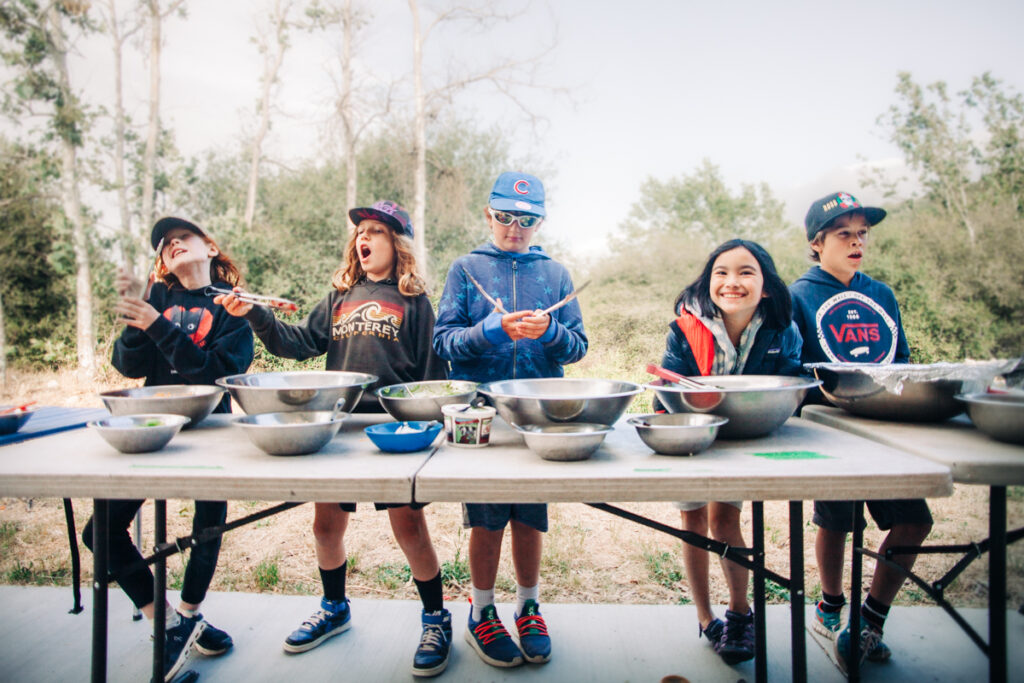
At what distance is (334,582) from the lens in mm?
2141

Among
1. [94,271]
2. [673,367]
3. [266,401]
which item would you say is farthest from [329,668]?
[94,271]

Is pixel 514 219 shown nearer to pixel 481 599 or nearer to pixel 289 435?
pixel 289 435

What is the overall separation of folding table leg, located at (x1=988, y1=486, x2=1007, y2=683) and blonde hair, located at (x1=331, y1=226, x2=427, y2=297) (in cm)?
176

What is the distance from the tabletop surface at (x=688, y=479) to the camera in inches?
47.4

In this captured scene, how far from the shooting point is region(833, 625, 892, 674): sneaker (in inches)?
75.7

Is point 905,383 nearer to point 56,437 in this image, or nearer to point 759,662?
point 759,662

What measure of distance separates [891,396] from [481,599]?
4.60 ft

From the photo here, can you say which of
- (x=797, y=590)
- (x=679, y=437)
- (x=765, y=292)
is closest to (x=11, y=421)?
(x=679, y=437)

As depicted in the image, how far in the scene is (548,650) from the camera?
2002mm

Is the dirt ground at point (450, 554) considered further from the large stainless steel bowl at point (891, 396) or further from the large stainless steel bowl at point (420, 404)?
the large stainless steel bowl at point (420, 404)

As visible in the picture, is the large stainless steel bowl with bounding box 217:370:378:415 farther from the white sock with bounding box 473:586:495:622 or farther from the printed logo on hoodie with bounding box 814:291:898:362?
the printed logo on hoodie with bounding box 814:291:898:362

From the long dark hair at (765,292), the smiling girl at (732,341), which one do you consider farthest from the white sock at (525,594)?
the long dark hair at (765,292)

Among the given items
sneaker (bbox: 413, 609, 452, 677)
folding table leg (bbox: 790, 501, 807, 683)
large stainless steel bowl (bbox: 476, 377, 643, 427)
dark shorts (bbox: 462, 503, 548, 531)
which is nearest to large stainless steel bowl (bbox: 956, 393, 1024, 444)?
folding table leg (bbox: 790, 501, 807, 683)

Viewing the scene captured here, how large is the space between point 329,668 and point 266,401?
102 cm
